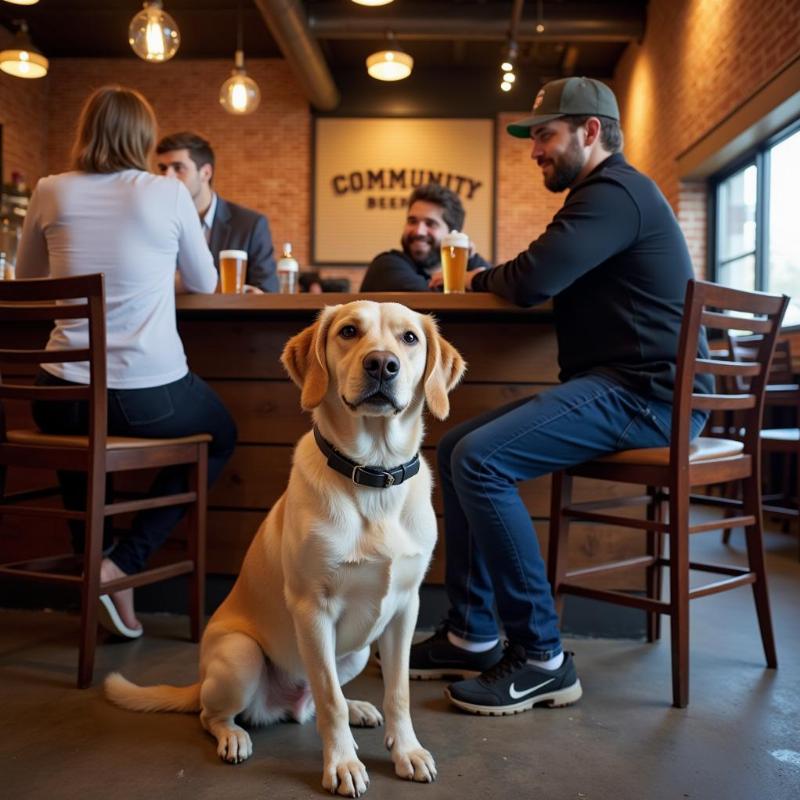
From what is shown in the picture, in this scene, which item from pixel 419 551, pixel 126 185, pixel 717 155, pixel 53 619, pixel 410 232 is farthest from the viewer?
pixel 717 155

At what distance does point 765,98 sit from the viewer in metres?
5.41

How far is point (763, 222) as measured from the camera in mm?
6371

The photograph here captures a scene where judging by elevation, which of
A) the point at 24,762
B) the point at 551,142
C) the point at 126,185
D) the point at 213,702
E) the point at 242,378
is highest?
the point at 551,142

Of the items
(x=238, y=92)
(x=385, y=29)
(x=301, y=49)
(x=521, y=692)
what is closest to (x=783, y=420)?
(x=521, y=692)

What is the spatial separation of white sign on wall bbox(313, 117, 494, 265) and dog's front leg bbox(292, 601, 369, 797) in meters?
8.53

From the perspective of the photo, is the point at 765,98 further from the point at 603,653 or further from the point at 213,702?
the point at 213,702

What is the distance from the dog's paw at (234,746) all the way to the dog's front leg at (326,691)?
0.20m

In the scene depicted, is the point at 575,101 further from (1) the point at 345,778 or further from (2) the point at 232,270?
(1) the point at 345,778

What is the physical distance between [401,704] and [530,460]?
28.1 inches

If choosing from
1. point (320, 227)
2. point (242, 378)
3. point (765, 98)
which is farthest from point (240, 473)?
point (320, 227)

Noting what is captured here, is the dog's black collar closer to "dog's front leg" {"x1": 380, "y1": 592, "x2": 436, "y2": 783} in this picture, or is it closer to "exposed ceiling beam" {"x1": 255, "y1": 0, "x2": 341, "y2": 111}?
"dog's front leg" {"x1": 380, "y1": 592, "x2": 436, "y2": 783}

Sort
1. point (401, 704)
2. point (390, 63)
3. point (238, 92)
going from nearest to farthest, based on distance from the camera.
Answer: point (401, 704)
point (238, 92)
point (390, 63)

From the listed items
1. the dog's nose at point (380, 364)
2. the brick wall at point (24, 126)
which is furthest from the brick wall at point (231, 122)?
the dog's nose at point (380, 364)

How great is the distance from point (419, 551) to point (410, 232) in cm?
200
